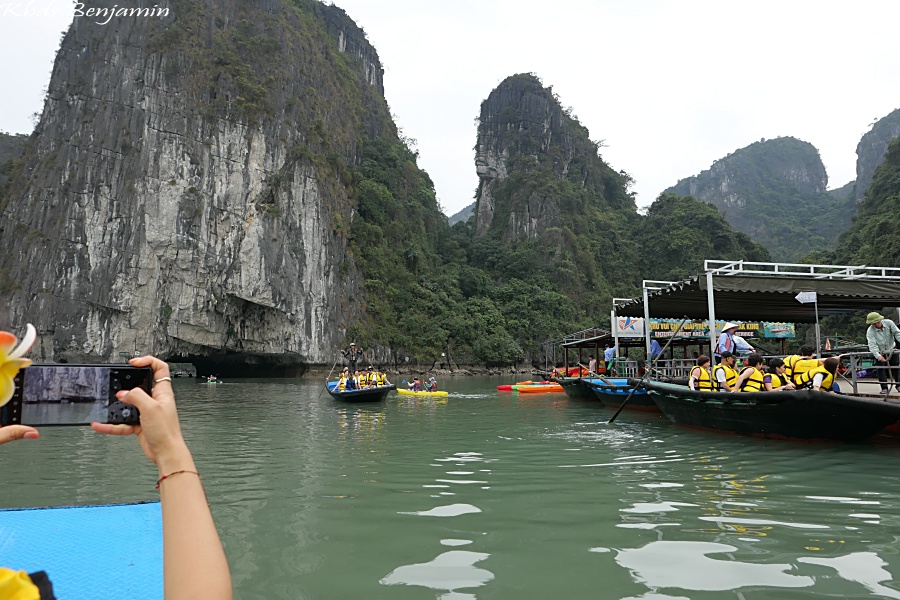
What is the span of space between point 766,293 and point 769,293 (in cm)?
7

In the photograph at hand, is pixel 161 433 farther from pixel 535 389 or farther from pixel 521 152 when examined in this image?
pixel 521 152

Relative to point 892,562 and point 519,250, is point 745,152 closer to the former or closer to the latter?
point 519,250

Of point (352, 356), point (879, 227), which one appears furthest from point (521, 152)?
point (352, 356)

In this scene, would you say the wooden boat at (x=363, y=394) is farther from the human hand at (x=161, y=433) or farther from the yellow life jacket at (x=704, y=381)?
the human hand at (x=161, y=433)

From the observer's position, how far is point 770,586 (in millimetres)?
2701

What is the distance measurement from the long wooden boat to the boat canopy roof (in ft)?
6.48

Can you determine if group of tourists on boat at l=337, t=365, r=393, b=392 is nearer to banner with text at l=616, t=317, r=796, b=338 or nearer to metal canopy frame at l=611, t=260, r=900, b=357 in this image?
metal canopy frame at l=611, t=260, r=900, b=357

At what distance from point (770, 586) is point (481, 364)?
4014 centimetres

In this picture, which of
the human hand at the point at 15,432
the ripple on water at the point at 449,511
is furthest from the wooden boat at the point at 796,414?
the human hand at the point at 15,432

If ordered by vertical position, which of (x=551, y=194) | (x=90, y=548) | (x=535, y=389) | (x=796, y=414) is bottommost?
(x=535, y=389)

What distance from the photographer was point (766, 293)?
1096cm

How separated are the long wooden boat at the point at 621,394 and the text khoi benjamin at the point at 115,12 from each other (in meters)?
35.1

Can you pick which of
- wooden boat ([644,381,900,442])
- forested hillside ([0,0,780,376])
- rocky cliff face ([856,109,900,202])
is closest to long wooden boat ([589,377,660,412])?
wooden boat ([644,381,900,442])

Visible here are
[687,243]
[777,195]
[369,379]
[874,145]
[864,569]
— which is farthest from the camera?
[777,195]
